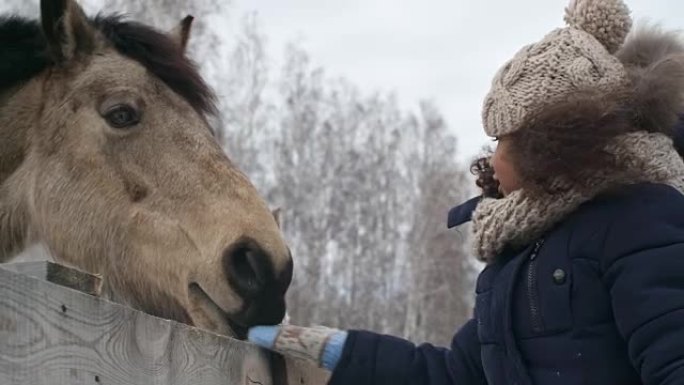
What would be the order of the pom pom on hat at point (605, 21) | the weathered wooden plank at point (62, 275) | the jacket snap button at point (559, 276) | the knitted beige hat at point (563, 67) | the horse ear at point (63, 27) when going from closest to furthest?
the weathered wooden plank at point (62, 275), the jacket snap button at point (559, 276), the knitted beige hat at point (563, 67), the pom pom on hat at point (605, 21), the horse ear at point (63, 27)

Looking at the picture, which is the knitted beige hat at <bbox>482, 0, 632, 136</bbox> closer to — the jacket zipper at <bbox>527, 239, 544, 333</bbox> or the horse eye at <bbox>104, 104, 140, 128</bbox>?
the jacket zipper at <bbox>527, 239, 544, 333</bbox>

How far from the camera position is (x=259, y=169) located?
22109 millimetres

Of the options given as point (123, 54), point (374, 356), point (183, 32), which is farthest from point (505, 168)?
point (183, 32)

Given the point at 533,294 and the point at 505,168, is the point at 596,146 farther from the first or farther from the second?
the point at 533,294

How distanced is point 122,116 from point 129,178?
0.25 meters

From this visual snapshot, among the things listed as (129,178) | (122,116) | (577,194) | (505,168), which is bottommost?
(577,194)

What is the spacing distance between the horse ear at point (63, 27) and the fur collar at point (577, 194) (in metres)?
2.08

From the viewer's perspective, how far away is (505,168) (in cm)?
197

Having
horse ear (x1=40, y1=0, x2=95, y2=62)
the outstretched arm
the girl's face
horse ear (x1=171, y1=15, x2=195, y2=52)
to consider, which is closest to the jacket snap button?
the girl's face

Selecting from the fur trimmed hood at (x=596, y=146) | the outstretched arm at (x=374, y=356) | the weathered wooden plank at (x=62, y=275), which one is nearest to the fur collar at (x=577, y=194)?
the fur trimmed hood at (x=596, y=146)

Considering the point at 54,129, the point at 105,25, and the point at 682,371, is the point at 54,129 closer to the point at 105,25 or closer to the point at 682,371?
the point at 105,25

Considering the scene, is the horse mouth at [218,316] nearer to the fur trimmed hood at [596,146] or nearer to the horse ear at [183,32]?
the fur trimmed hood at [596,146]

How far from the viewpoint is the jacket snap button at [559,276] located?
177 centimetres

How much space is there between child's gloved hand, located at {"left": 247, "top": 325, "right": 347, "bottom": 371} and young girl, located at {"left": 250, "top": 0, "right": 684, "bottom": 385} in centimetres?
37
